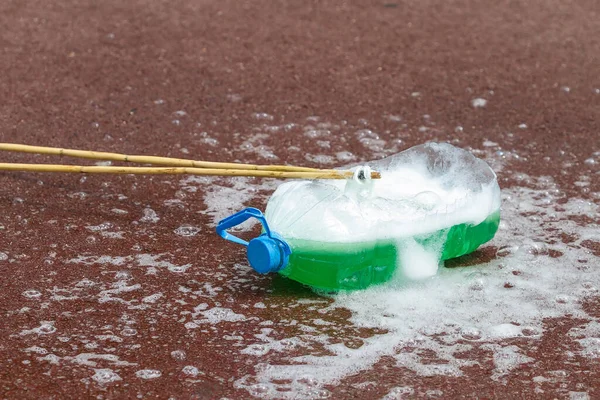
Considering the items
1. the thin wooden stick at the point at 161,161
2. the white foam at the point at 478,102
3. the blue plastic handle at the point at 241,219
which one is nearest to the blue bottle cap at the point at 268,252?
the blue plastic handle at the point at 241,219

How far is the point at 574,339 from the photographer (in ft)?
7.10

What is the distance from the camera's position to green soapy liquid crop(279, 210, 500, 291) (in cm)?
219

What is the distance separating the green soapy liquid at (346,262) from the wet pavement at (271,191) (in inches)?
2.1

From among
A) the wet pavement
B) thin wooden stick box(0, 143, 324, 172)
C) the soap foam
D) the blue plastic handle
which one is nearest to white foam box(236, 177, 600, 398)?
the wet pavement

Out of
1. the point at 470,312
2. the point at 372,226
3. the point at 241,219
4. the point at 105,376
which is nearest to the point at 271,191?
the point at 241,219

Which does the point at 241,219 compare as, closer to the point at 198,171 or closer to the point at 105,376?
the point at 198,171

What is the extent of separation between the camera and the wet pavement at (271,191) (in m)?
2.03

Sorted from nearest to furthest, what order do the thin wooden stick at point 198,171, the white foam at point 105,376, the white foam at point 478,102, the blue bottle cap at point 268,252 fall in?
the white foam at point 105,376 → the blue bottle cap at point 268,252 → the thin wooden stick at point 198,171 → the white foam at point 478,102

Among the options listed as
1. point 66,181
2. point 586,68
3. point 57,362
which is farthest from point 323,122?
point 57,362

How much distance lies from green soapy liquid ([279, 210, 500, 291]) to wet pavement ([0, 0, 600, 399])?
5cm

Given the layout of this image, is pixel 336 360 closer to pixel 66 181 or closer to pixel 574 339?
pixel 574 339

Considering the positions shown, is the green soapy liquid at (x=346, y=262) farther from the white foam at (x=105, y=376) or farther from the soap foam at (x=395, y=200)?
the white foam at (x=105, y=376)

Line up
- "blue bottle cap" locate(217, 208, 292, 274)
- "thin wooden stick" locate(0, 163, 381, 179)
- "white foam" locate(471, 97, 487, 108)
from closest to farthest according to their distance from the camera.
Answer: "blue bottle cap" locate(217, 208, 292, 274), "thin wooden stick" locate(0, 163, 381, 179), "white foam" locate(471, 97, 487, 108)

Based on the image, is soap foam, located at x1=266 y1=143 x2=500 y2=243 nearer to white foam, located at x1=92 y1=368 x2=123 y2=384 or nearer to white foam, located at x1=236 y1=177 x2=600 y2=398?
white foam, located at x1=236 y1=177 x2=600 y2=398
